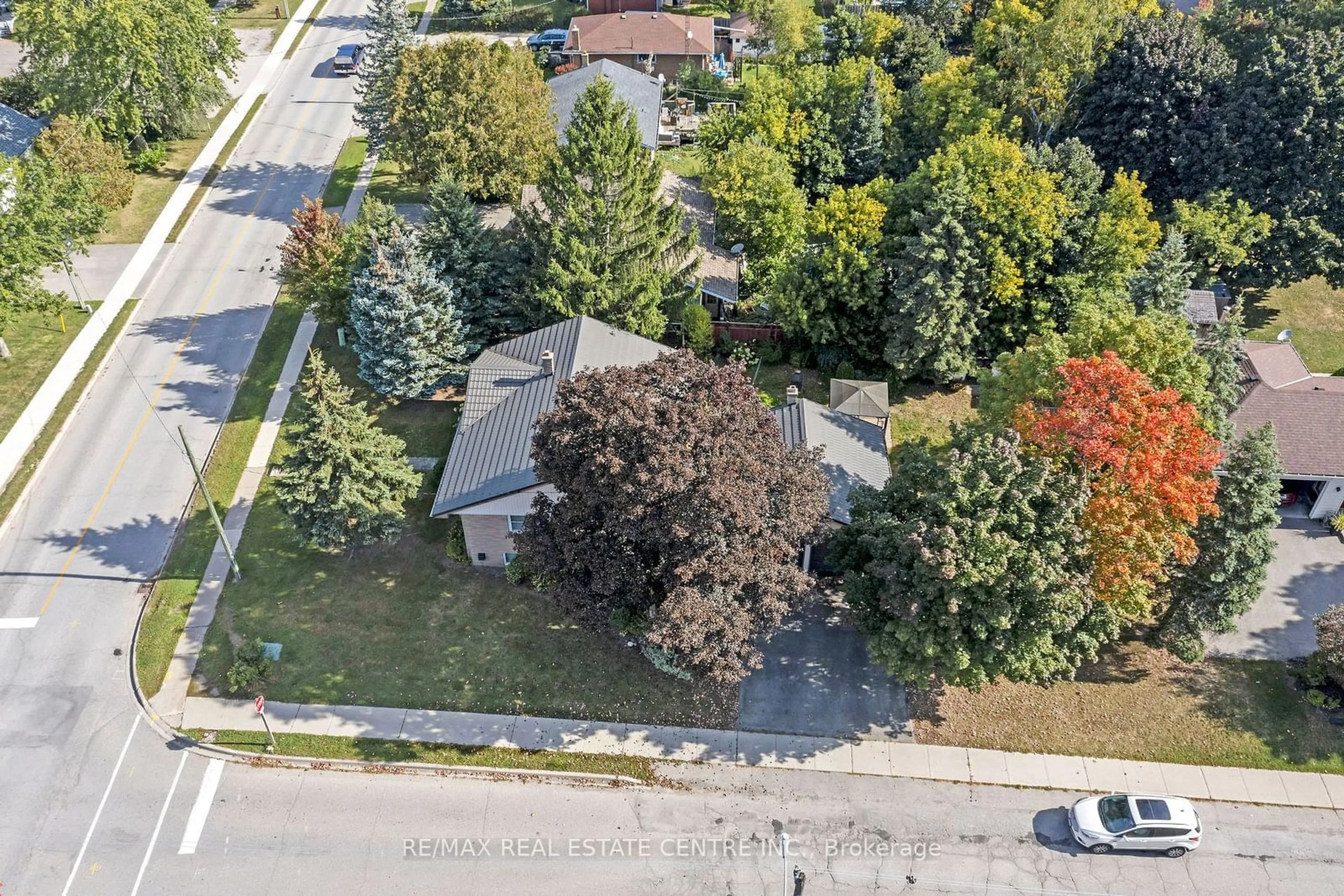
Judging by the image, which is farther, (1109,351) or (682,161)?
(682,161)

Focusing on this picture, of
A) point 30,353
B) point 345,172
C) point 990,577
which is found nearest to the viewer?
point 990,577

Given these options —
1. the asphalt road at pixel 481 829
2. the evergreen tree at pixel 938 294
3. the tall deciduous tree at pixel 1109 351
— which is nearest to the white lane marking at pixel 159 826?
the asphalt road at pixel 481 829

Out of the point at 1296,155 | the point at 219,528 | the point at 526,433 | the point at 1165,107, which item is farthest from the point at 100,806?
the point at 1296,155

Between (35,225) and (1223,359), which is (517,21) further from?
(1223,359)

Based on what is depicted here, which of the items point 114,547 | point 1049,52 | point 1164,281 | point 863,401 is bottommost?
point 114,547

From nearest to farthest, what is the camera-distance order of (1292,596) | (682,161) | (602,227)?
1. (1292,596)
2. (602,227)
3. (682,161)

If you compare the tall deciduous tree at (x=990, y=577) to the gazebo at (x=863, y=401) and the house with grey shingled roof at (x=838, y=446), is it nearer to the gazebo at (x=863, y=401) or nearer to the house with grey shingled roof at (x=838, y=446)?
the house with grey shingled roof at (x=838, y=446)

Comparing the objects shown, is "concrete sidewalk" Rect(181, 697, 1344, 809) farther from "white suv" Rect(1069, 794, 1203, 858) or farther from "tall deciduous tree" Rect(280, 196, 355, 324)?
"tall deciduous tree" Rect(280, 196, 355, 324)
